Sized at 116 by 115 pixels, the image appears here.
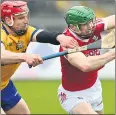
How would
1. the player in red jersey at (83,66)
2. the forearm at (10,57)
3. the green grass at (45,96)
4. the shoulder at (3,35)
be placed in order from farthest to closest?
the green grass at (45,96)
the shoulder at (3,35)
the player in red jersey at (83,66)
the forearm at (10,57)

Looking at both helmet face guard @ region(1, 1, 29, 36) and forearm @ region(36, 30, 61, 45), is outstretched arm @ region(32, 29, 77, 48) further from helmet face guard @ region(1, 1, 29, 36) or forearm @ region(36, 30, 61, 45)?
helmet face guard @ region(1, 1, 29, 36)

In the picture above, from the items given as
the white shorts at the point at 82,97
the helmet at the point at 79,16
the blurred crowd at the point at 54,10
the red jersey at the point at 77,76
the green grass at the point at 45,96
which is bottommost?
the green grass at the point at 45,96

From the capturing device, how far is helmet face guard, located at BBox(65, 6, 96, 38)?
689 centimetres

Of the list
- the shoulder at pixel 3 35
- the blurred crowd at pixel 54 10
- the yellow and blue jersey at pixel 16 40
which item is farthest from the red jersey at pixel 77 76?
the blurred crowd at pixel 54 10

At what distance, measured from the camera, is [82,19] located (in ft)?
22.6

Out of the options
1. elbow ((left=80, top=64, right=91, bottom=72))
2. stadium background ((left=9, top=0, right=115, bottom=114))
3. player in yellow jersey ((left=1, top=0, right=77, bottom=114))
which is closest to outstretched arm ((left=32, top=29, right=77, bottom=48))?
player in yellow jersey ((left=1, top=0, right=77, bottom=114))

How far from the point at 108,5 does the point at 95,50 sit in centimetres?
624

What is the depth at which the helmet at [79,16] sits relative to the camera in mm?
6887

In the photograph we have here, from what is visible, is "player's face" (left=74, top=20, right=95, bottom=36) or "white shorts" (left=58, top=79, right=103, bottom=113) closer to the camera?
"player's face" (left=74, top=20, right=95, bottom=36)

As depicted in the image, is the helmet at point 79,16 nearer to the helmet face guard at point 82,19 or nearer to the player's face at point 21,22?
the helmet face guard at point 82,19

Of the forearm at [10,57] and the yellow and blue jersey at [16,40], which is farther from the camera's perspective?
the yellow and blue jersey at [16,40]

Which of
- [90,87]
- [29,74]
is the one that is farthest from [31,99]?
[90,87]

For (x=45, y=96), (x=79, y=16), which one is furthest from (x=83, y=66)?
(x=45, y=96)

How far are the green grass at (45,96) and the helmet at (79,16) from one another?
4295 millimetres
